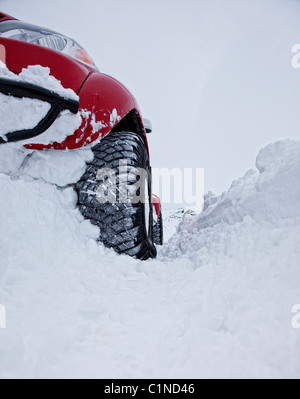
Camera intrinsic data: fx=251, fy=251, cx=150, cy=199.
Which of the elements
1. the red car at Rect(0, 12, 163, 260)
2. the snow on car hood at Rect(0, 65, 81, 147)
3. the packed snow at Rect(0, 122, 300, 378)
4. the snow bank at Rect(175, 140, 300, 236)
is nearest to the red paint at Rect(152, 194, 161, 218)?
the snow bank at Rect(175, 140, 300, 236)

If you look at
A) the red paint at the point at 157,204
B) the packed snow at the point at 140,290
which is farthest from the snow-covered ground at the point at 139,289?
the red paint at the point at 157,204

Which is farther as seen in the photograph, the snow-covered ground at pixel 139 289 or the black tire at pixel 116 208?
the black tire at pixel 116 208

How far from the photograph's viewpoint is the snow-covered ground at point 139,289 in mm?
581

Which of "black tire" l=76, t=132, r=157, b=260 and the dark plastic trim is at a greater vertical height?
the dark plastic trim

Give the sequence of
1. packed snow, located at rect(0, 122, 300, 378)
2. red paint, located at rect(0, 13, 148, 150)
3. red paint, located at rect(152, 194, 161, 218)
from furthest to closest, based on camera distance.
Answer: red paint, located at rect(152, 194, 161, 218), red paint, located at rect(0, 13, 148, 150), packed snow, located at rect(0, 122, 300, 378)

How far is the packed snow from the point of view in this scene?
580mm

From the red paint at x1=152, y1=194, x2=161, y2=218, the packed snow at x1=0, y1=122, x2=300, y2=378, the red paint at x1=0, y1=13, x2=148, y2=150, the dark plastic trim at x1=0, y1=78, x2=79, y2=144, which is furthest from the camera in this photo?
the red paint at x1=152, y1=194, x2=161, y2=218

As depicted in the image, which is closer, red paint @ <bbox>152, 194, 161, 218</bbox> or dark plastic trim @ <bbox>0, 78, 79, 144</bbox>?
dark plastic trim @ <bbox>0, 78, 79, 144</bbox>

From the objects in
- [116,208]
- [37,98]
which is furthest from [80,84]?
[116,208]

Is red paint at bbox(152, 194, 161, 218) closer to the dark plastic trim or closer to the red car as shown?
the red car

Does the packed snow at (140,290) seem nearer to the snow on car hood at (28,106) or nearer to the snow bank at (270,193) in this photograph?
the snow bank at (270,193)

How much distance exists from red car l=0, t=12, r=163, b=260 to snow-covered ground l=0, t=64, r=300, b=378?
8 centimetres

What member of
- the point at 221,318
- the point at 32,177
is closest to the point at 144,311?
the point at 221,318

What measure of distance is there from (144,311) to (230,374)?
12.2 inches
